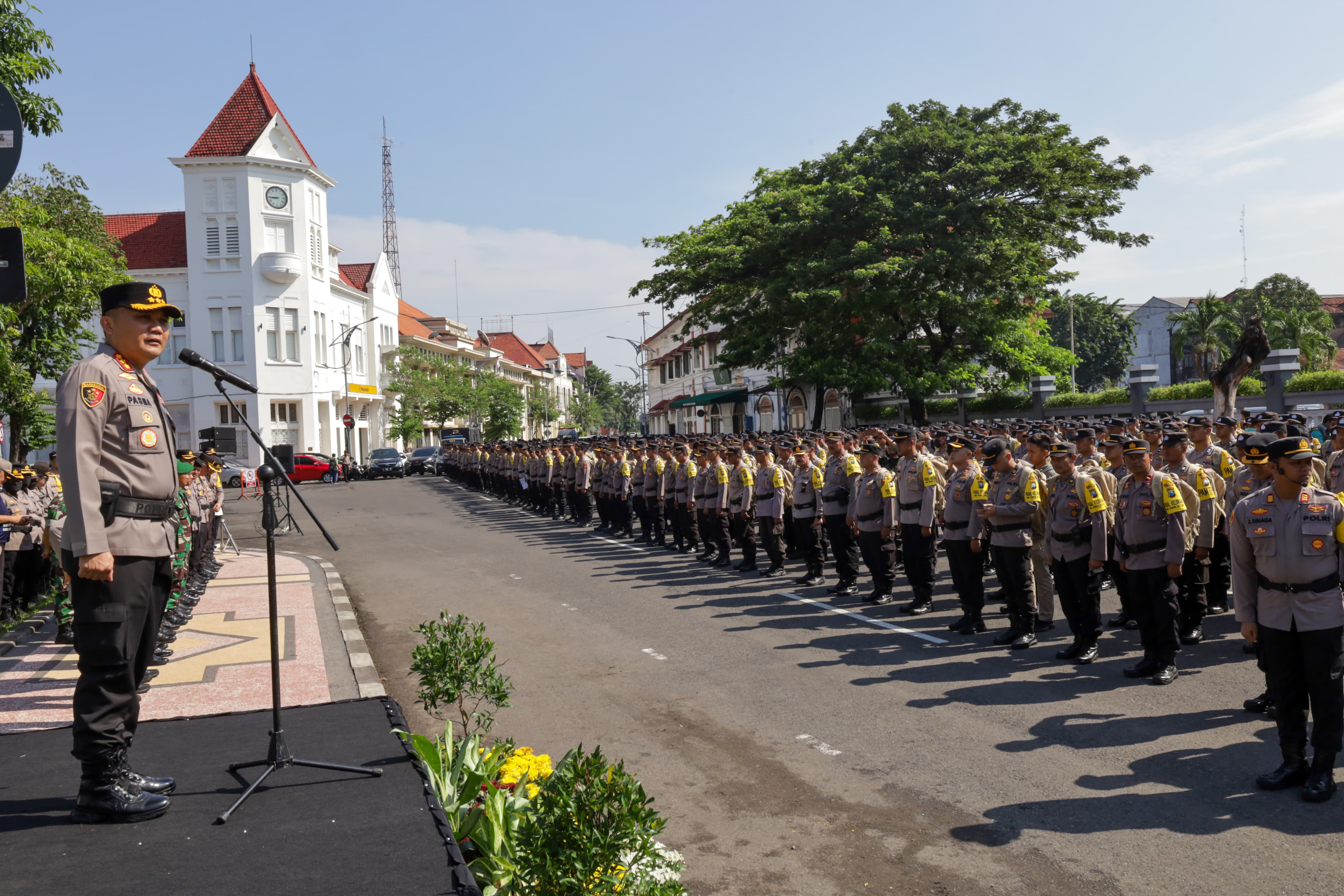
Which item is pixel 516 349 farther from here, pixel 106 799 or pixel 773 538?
pixel 106 799

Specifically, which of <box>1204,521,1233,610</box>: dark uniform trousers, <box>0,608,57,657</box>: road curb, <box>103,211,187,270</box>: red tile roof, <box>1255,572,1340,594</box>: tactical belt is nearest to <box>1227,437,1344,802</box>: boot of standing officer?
<box>1255,572,1340,594</box>: tactical belt

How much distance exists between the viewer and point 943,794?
540 cm

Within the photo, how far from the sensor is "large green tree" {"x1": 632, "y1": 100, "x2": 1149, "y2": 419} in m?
29.5

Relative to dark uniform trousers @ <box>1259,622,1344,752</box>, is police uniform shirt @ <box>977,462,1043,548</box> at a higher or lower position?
higher

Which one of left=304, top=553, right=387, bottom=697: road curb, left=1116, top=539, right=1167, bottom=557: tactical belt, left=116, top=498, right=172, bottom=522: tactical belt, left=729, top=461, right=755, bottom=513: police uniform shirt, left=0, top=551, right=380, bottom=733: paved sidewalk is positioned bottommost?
left=304, top=553, right=387, bottom=697: road curb

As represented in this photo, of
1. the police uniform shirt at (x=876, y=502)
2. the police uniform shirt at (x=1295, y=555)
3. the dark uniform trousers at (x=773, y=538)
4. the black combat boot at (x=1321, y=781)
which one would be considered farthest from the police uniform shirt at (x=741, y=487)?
the black combat boot at (x=1321, y=781)

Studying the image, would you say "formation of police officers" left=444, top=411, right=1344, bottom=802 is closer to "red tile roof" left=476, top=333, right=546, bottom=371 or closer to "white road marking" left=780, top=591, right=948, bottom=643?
"white road marking" left=780, top=591, right=948, bottom=643

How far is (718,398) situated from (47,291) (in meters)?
36.6

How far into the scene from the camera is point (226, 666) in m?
8.67

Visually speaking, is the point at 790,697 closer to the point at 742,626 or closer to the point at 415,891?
the point at 742,626

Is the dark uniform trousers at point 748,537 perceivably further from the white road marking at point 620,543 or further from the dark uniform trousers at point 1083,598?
the dark uniform trousers at point 1083,598

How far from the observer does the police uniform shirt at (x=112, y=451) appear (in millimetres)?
A: 4168

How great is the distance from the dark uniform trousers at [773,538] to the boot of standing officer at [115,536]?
1032 centimetres

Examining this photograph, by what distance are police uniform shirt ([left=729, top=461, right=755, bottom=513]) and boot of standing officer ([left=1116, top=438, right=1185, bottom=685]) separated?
6988 millimetres
